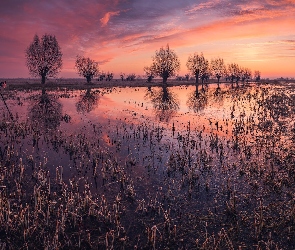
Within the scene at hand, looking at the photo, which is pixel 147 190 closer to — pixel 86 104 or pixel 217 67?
pixel 86 104

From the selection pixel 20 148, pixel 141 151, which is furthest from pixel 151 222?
pixel 20 148

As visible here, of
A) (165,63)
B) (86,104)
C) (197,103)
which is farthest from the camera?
(165,63)

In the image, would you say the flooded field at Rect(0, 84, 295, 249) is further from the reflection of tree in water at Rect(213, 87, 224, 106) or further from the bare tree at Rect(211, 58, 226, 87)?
the bare tree at Rect(211, 58, 226, 87)

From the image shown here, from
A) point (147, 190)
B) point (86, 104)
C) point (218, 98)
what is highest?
point (218, 98)

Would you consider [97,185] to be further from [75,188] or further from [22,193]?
[22,193]

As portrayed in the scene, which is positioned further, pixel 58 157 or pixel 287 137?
pixel 287 137

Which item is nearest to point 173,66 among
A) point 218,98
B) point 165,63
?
point 165,63

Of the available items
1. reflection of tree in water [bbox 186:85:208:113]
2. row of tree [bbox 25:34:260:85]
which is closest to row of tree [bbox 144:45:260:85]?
row of tree [bbox 25:34:260:85]

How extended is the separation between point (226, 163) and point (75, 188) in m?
8.92

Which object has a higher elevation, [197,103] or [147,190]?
[197,103]

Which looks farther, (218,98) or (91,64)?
(91,64)

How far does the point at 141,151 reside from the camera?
698 inches

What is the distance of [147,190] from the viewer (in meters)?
11.8

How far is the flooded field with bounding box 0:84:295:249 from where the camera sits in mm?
8273
